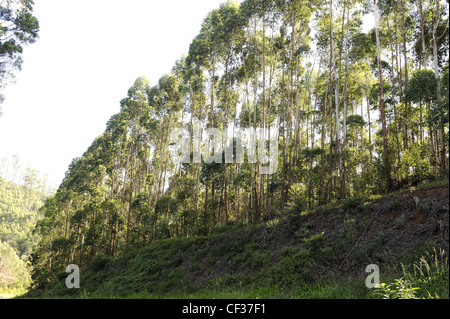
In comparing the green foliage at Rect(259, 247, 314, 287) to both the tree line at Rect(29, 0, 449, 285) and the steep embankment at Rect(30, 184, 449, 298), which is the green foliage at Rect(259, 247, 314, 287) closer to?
the steep embankment at Rect(30, 184, 449, 298)

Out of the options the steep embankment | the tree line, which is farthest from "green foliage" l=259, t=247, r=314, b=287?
the tree line

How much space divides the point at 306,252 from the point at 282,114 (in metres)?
9.21

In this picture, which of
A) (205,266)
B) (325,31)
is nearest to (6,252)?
(205,266)

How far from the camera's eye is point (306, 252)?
25.1 feet

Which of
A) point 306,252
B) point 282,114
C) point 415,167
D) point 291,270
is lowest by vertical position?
point 291,270

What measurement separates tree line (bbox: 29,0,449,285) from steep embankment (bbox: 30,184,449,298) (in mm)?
1374

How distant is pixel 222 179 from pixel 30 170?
77181mm

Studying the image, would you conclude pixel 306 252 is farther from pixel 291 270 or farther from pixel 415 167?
pixel 415 167

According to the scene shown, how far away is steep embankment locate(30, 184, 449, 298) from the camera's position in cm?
553

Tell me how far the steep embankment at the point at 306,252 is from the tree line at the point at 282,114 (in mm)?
1374

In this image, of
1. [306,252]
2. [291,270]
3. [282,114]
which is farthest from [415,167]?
[282,114]

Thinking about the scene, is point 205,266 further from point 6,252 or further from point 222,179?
point 6,252

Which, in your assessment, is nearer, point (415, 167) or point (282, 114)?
point (415, 167)

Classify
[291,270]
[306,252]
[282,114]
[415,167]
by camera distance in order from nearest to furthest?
[291,270] < [306,252] < [415,167] < [282,114]
